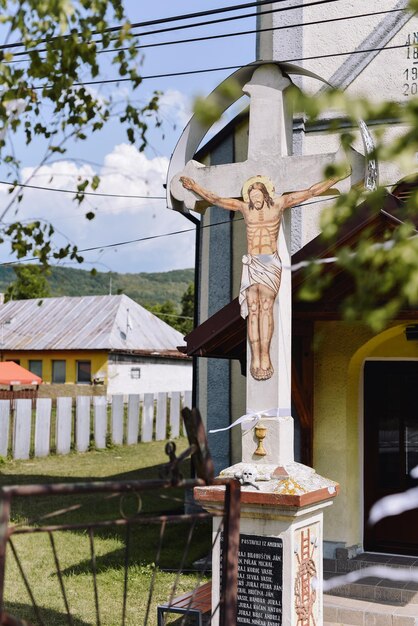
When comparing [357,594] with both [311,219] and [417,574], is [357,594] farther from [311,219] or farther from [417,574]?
[311,219]

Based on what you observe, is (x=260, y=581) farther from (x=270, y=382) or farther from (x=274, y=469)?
(x=270, y=382)

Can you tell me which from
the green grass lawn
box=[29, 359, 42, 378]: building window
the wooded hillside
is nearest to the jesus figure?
the green grass lawn

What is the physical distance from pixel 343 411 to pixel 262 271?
3.09m

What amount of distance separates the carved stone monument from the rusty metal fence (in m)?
0.41

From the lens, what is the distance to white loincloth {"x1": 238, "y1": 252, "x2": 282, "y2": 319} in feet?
20.1

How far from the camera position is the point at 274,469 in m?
5.86

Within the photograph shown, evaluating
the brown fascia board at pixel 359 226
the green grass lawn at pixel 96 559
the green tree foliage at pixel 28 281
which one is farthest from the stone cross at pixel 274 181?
the green tree foliage at pixel 28 281

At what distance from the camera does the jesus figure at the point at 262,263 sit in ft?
20.1

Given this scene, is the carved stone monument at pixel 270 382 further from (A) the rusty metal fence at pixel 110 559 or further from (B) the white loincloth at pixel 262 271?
(A) the rusty metal fence at pixel 110 559

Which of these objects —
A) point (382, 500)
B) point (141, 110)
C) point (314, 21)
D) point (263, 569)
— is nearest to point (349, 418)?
point (382, 500)

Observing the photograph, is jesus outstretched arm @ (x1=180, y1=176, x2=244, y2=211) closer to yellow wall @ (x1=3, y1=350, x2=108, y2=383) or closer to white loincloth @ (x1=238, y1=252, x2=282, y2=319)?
white loincloth @ (x1=238, y1=252, x2=282, y2=319)

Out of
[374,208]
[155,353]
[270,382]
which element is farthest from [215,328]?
[155,353]

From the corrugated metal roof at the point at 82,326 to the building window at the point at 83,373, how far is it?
1020 millimetres

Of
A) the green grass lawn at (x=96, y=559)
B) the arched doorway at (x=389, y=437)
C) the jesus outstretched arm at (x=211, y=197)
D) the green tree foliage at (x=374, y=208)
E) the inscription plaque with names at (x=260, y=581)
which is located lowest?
the green grass lawn at (x=96, y=559)
